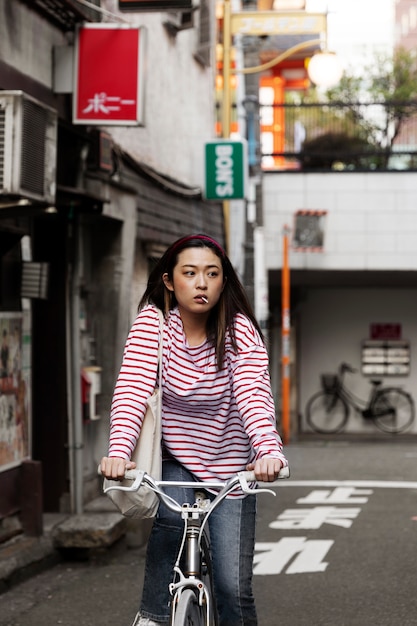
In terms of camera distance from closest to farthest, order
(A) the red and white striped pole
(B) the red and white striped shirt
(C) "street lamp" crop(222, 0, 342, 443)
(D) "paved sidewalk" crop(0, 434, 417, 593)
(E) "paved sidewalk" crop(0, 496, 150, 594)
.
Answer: (B) the red and white striped shirt → (E) "paved sidewalk" crop(0, 496, 150, 594) → (D) "paved sidewalk" crop(0, 434, 417, 593) → (C) "street lamp" crop(222, 0, 342, 443) → (A) the red and white striped pole

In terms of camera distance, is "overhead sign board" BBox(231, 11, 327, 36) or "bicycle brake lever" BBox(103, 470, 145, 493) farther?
"overhead sign board" BBox(231, 11, 327, 36)

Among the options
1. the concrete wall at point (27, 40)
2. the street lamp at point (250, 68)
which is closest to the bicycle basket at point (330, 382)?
the street lamp at point (250, 68)

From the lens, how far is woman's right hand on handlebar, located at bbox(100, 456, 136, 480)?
4.32 meters

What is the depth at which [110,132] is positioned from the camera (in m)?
11.5

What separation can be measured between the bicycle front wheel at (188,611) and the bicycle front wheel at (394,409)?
21053mm

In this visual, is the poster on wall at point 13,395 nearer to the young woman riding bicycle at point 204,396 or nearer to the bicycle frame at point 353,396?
the young woman riding bicycle at point 204,396

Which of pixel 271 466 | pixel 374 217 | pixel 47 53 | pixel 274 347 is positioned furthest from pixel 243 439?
pixel 274 347

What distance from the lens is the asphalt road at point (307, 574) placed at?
7379 millimetres

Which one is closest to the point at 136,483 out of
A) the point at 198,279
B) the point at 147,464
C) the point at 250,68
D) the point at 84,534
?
the point at 147,464

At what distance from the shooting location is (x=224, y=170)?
1600 centimetres

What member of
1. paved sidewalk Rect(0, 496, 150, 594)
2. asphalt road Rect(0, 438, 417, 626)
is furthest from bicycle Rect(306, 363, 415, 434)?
paved sidewalk Rect(0, 496, 150, 594)

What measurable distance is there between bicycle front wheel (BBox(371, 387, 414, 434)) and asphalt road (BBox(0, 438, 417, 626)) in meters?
11.7

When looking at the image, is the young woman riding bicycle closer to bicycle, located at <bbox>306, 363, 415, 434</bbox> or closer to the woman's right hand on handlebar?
the woman's right hand on handlebar

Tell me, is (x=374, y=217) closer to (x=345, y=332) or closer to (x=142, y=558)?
(x=345, y=332)
